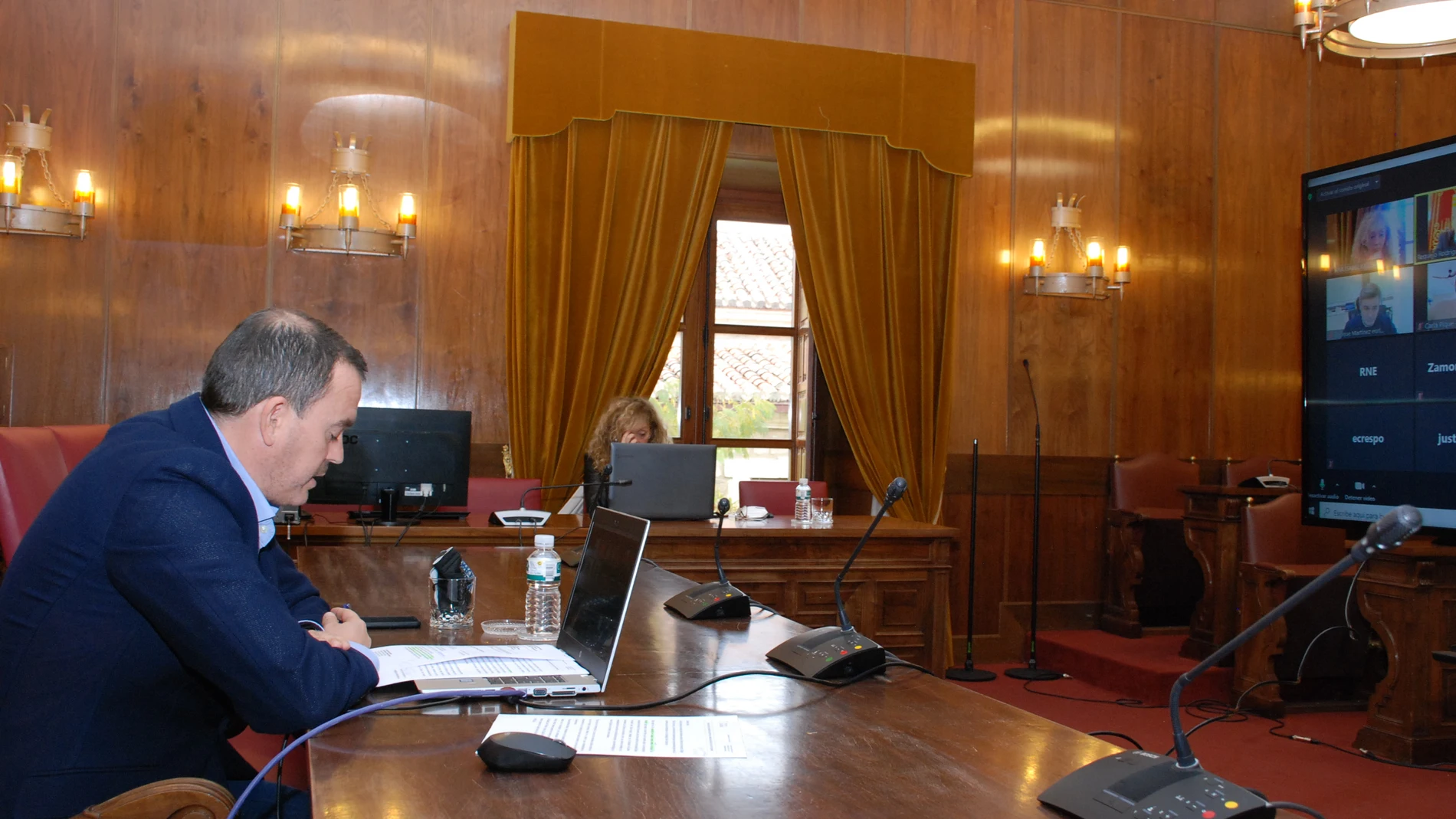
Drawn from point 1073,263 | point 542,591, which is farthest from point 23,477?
point 1073,263

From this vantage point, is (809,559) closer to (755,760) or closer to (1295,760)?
(1295,760)

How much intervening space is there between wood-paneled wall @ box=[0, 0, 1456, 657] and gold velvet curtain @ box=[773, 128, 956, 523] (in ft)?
0.86

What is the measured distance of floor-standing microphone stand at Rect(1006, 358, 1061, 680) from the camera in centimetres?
572

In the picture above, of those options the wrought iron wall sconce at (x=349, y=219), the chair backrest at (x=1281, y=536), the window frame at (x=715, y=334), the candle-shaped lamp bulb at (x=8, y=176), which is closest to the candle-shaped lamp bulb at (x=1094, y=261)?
the window frame at (x=715, y=334)

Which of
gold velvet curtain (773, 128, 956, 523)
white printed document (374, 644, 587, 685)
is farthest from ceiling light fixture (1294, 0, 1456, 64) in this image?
white printed document (374, 644, 587, 685)

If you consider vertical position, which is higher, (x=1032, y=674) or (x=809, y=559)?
(x=809, y=559)

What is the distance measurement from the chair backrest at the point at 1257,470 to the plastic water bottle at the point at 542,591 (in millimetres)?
5444

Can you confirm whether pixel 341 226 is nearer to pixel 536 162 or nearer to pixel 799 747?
pixel 536 162

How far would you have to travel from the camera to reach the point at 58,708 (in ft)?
4.89

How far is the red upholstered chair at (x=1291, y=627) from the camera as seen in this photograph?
186 inches

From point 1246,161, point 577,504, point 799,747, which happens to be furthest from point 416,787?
point 1246,161

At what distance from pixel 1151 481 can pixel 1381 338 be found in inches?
94.4

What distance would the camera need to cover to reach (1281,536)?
4.89 meters

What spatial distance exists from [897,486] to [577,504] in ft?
10.8
